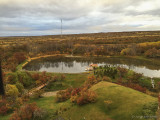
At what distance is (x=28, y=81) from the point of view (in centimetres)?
2805

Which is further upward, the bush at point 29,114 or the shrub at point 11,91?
the bush at point 29,114

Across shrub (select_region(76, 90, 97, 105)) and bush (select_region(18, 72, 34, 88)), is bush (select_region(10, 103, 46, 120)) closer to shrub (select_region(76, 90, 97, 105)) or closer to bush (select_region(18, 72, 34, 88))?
shrub (select_region(76, 90, 97, 105))

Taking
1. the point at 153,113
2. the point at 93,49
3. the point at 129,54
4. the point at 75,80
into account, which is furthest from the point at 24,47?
the point at 153,113

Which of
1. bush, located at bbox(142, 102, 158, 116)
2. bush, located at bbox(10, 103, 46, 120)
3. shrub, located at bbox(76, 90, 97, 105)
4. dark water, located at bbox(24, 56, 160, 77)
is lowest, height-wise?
dark water, located at bbox(24, 56, 160, 77)

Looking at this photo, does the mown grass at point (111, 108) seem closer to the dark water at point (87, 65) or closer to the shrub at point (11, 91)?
the shrub at point (11, 91)

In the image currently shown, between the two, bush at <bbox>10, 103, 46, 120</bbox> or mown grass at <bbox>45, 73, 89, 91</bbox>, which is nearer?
bush at <bbox>10, 103, 46, 120</bbox>

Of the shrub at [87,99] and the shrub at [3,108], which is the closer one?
the shrub at [87,99]

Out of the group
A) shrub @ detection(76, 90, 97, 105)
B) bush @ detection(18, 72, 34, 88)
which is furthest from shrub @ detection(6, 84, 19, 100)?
shrub @ detection(76, 90, 97, 105)

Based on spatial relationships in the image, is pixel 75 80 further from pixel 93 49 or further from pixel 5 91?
pixel 93 49

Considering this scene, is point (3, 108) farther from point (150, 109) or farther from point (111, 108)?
point (150, 109)

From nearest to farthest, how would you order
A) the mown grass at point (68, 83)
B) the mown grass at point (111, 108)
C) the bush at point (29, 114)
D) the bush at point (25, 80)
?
the mown grass at point (111, 108) < the bush at point (29, 114) < the mown grass at point (68, 83) < the bush at point (25, 80)

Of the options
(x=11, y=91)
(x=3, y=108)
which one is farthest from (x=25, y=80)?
(x=3, y=108)

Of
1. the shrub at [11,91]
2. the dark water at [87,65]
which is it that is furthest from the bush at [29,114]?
the dark water at [87,65]

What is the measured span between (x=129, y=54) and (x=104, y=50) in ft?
45.6
